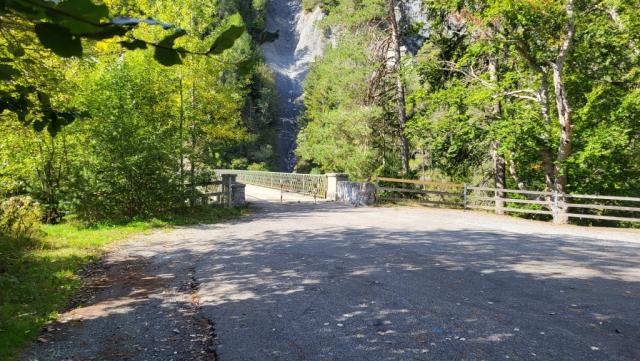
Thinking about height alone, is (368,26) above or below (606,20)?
above

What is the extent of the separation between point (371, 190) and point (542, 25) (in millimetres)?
8862

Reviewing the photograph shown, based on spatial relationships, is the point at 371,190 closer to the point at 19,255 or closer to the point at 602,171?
the point at 602,171

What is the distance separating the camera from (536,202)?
14703 mm

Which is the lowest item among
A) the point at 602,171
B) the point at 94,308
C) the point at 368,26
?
the point at 94,308

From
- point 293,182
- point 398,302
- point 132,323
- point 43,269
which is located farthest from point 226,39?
point 293,182

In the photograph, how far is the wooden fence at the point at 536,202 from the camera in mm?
13320

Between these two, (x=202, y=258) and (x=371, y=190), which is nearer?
(x=202, y=258)

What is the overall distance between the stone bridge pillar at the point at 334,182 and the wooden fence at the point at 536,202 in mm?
1833

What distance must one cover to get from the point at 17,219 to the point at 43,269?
10.6 feet

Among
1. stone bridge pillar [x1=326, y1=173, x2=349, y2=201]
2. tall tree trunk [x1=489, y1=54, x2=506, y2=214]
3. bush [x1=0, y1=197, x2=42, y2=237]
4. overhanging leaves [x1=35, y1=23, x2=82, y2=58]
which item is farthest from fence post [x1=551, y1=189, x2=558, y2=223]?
overhanging leaves [x1=35, y1=23, x2=82, y2=58]

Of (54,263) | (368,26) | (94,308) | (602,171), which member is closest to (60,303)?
(94,308)

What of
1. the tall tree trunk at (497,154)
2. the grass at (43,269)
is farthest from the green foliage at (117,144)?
the tall tree trunk at (497,154)

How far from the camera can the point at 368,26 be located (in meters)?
21.0

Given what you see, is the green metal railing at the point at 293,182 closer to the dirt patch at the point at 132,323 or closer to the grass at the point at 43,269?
the grass at the point at 43,269
